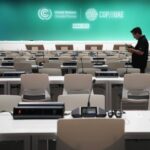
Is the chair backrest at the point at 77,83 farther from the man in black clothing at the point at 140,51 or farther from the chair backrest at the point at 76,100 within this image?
the man in black clothing at the point at 140,51

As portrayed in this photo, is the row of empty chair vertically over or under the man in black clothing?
under

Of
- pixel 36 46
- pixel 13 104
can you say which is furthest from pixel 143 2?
pixel 13 104

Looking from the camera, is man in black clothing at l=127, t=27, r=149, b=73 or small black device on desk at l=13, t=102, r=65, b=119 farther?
man in black clothing at l=127, t=27, r=149, b=73

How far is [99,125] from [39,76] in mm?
2792

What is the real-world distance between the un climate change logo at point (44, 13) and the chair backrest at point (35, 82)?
1158 centimetres

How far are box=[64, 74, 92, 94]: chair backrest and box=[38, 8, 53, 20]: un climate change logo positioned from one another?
461 inches

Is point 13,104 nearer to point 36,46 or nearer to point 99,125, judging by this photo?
point 99,125

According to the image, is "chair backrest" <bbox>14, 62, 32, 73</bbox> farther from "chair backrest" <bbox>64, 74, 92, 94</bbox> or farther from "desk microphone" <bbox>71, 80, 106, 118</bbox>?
"desk microphone" <bbox>71, 80, 106, 118</bbox>

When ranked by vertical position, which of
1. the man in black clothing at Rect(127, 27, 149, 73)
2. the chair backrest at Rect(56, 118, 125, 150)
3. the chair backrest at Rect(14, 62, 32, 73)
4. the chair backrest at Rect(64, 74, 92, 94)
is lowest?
the chair backrest at Rect(56, 118, 125, 150)

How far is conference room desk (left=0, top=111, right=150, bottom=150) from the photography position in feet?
8.82

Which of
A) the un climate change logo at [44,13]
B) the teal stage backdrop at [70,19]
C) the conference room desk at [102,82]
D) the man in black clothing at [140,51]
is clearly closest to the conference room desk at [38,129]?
the conference room desk at [102,82]

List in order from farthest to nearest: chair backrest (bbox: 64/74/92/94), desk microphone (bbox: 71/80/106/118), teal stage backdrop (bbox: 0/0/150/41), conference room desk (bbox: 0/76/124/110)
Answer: teal stage backdrop (bbox: 0/0/150/41) → conference room desk (bbox: 0/76/124/110) → chair backrest (bbox: 64/74/92/94) → desk microphone (bbox: 71/80/106/118)

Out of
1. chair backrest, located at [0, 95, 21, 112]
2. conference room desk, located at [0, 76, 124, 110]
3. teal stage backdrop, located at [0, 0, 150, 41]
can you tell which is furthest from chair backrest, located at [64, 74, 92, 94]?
teal stage backdrop, located at [0, 0, 150, 41]

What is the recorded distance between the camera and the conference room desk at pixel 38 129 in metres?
2.69
